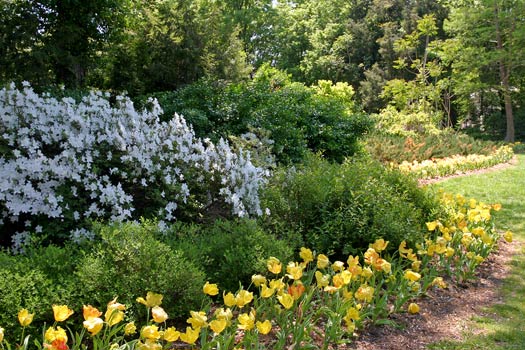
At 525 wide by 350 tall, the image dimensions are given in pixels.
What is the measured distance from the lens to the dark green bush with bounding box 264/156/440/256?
3889mm

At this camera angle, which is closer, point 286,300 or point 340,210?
point 286,300

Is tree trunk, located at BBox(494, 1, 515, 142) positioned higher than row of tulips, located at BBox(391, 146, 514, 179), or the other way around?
tree trunk, located at BBox(494, 1, 515, 142)

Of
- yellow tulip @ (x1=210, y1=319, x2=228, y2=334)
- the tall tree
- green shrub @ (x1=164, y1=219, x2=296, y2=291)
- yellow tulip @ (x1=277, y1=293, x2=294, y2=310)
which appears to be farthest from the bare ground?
the tall tree

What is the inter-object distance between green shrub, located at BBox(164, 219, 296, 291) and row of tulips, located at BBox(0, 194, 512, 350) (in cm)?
11

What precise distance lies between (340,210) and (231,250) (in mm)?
1309

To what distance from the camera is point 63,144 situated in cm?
360

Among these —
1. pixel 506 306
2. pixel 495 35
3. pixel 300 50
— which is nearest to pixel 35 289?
pixel 506 306

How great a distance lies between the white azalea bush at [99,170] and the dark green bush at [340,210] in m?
0.28

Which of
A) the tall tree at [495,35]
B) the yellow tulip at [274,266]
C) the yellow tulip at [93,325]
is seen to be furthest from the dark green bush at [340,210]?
the tall tree at [495,35]

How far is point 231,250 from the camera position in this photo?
3119mm

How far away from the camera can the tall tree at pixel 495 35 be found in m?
21.5

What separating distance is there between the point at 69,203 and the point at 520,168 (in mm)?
11476

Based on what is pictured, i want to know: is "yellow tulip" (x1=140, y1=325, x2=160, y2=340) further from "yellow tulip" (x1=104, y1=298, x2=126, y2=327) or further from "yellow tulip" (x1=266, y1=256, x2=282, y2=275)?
"yellow tulip" (x1=266, y1=256, x2=282, y2=275)

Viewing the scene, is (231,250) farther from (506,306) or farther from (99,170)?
(506,306)
